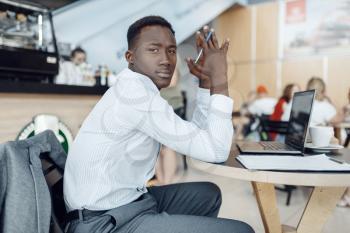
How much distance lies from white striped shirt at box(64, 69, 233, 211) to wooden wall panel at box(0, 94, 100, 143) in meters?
0.95

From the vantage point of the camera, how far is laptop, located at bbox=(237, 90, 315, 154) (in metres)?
1.13

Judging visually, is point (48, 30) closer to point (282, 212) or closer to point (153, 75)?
point (153, 75)

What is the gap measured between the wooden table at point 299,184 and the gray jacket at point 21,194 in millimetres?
454

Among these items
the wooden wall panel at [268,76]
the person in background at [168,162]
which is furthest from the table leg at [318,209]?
the wooden wall panel at [268,76]

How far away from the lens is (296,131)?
1.28 meters

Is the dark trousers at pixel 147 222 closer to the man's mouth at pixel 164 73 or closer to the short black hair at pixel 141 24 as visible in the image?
the man's mouth at pixel 164 73

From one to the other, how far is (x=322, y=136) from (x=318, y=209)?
303mm

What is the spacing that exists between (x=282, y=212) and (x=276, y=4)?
18.5ft

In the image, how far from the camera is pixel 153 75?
101 cm

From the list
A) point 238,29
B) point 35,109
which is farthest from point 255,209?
point 238,29

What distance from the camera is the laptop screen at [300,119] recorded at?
1166mm

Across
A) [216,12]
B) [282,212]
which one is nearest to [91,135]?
[282,212]

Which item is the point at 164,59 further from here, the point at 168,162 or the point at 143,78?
the point at 168,162

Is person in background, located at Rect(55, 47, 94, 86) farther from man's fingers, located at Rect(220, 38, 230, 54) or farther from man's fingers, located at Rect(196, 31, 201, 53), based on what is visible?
man's fingers, located at Rect(220, 38, 230, 54)
